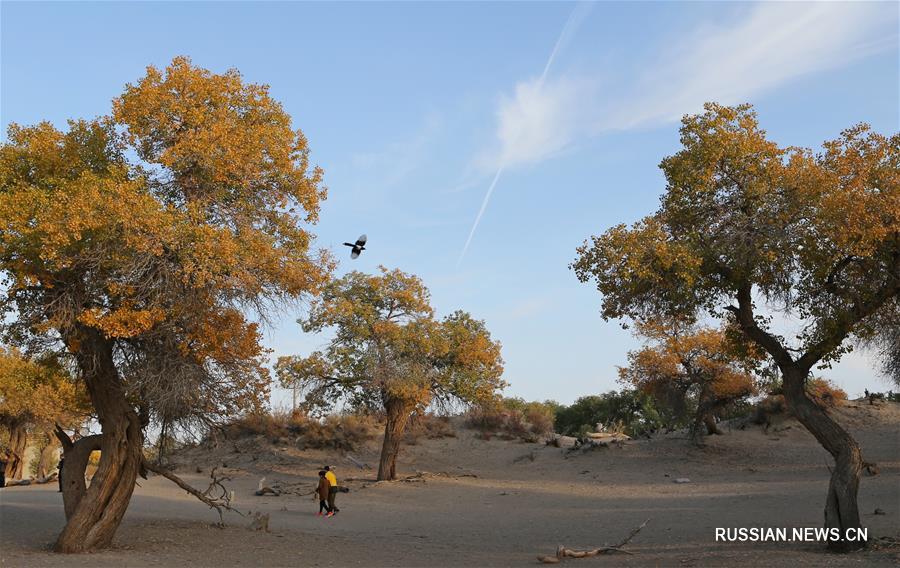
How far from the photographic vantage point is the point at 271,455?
120ft

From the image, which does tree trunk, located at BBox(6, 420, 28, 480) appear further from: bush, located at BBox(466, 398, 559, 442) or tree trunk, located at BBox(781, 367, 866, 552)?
tree trunk, located at BBox(781, 367, 866, 552)

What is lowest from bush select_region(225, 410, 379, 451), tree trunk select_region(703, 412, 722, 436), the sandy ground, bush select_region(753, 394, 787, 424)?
the sandy ground

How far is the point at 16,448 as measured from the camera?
121ft

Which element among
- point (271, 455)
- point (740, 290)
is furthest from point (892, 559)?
point (271, 455)

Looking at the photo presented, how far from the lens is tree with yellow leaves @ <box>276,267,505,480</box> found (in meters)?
29.4

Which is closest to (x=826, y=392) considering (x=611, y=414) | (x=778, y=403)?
(x=778, y=403)

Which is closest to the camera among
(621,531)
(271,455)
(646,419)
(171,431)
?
(171,431)

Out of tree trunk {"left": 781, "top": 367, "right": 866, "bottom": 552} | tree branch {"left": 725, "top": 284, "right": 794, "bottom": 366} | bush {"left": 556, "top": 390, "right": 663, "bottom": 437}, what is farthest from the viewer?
bush {"left": 556, "top": 390, "right": 663, "bottom": 437}

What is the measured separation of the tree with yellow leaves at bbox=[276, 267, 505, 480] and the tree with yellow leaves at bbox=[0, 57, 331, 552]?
1420cm

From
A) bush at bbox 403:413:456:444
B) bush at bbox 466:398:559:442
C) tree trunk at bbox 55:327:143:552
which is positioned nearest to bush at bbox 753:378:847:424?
bush at bbox 466:398:559:442

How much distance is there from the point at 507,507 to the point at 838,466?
43.3 ft

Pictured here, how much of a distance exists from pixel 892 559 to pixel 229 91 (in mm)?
13495

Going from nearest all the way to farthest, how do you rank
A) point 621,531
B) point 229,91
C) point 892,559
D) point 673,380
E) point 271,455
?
point 892,559
point 229,91
point 621,531
point 673,380
point 271,455

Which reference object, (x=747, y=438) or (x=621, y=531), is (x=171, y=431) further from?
(x=747, y=438)
